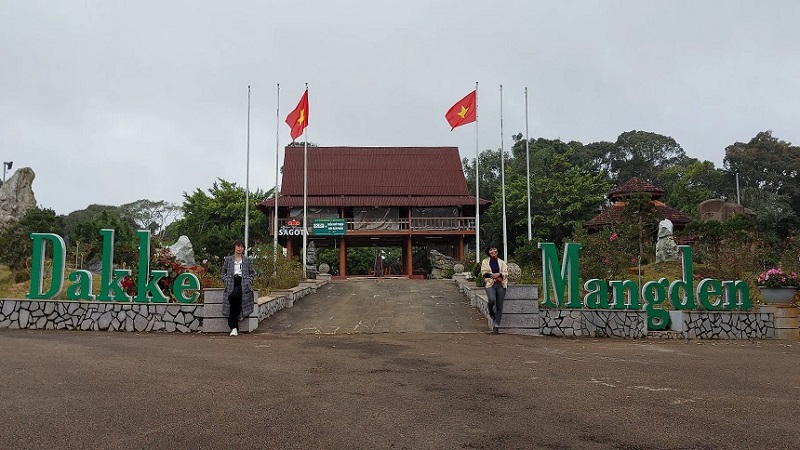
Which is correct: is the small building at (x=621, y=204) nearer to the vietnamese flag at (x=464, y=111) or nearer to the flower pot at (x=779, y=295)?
the vietnamese flag at (x=464, y=111)

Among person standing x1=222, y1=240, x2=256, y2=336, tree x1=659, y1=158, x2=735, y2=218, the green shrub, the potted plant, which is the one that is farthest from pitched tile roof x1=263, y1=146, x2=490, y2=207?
person standing x1=222, y1=240, x2=256, y2=336

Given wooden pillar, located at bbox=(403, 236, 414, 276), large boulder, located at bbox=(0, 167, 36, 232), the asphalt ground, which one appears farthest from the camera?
large boulder, located at bbox=(0, 167, 36, 232)

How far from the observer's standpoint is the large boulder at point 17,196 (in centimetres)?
3400

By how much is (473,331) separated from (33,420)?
312 inches

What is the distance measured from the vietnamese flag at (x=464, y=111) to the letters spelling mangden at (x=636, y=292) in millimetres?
11727

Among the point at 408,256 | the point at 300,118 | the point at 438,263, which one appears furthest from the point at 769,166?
the point at 300,118

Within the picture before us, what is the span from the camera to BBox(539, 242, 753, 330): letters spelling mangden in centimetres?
1113

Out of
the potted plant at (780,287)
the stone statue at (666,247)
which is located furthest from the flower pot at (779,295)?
the stone statue at (666,247)

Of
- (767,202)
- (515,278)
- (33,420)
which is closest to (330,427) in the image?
(33,420)

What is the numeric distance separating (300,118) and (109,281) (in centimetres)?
1209

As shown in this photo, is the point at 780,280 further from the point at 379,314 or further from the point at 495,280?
the point at 379,314

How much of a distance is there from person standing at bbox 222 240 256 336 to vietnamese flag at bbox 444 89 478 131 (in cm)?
1425

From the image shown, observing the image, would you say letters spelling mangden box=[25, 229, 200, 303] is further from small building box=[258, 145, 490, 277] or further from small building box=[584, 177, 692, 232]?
small building box=[584, 177, 692, 232]

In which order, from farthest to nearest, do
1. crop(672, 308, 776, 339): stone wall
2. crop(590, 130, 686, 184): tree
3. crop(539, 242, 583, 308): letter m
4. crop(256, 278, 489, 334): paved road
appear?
crop(590, 130, 686, 184): tree < crop(672, 308, 776, 339): stone wall < crop(256, 278, 489, 334): paved road < crop(539, 242, 583, 308): letter m
